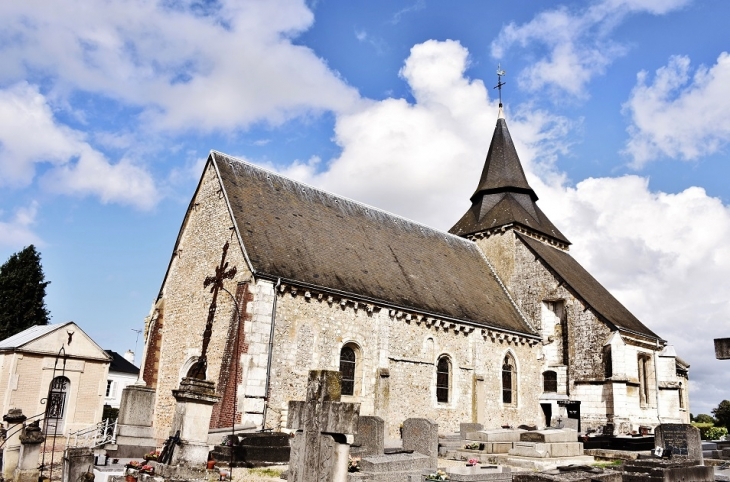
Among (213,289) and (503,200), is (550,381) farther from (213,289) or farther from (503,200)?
(213,289)

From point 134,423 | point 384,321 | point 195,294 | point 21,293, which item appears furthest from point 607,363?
point 21,293

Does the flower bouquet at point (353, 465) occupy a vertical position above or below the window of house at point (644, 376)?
below

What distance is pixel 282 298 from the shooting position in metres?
17.6

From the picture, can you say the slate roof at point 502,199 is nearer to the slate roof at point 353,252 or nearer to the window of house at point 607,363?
the slate roof at point 353,252

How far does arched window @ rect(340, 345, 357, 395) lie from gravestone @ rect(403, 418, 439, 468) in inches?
198

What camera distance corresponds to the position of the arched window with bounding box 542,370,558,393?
83.0 ft

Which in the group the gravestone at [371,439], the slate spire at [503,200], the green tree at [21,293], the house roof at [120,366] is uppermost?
the slate spire at [503,200]

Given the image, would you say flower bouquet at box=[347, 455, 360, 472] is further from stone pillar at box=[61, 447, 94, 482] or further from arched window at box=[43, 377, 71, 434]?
arched window at box=[43, 377, 71, 434]

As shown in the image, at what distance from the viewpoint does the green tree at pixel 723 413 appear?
33928mm

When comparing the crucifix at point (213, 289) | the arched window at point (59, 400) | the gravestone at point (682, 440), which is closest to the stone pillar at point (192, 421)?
the crucifix at point (213, 289)

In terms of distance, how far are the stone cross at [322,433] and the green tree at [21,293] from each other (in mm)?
31475

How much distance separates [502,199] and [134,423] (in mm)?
22486

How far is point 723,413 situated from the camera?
1453 inches

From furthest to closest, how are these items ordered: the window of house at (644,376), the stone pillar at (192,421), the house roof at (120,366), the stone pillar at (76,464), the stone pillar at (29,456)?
the house roof at (120,366)
the window of house at (644,376)
the stone pillar at (29,456)
the stone pillar at (76,464)
the stone pillar at (192,421)
